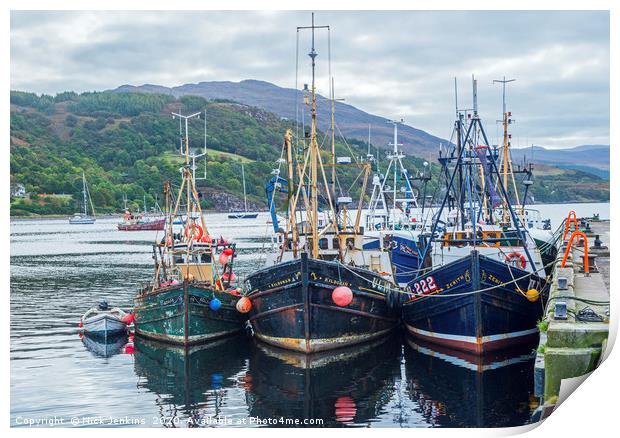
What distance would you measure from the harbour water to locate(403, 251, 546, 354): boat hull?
457 mm

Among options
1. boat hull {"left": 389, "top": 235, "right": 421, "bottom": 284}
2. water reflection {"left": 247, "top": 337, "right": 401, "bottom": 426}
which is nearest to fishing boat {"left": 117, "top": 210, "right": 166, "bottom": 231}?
boat hull {"left": 389, "top": 235, "right": 421, "bottom": 284}

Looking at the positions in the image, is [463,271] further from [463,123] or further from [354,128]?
[354,128]

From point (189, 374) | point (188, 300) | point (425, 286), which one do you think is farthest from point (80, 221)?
point (425, 286)

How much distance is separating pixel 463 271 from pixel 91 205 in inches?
2005

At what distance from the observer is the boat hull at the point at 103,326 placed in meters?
22.6

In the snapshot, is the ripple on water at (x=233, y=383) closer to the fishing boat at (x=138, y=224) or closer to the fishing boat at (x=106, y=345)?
the fishing boat at (x=106, y=345)

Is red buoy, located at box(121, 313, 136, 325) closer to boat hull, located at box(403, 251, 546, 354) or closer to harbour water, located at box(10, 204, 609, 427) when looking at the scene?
harbour water, located at box(10, 204, 609, 427)

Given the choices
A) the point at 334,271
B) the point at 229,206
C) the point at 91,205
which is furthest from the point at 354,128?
the point at 229,206

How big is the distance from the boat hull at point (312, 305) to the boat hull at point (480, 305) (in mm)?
1488

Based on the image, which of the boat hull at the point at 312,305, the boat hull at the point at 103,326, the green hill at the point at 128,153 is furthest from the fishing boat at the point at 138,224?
the boat hull at the point at 312,305

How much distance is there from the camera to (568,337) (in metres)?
12.4

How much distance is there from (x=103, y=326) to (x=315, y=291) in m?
7.14

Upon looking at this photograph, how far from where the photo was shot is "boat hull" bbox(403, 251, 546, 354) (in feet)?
61.8

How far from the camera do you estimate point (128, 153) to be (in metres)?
65.2
